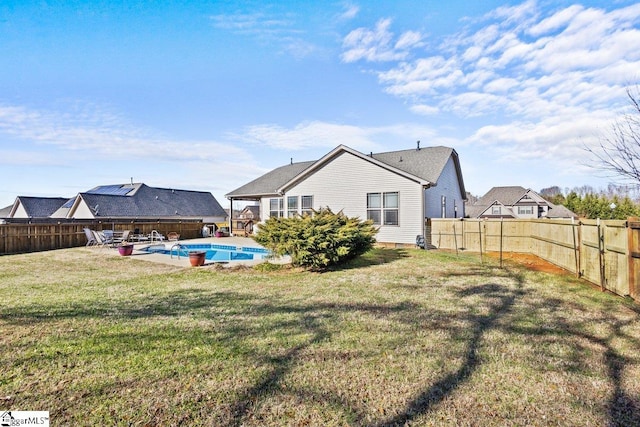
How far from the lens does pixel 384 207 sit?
1549 centimetres

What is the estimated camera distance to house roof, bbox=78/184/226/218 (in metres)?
27.3

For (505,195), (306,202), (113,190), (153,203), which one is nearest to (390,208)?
(306,202)

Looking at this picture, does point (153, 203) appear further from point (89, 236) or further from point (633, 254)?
point (633, 254)

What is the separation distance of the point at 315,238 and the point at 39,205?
1487 inches

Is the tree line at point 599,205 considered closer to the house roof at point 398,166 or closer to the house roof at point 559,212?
the house roof at point 559,212

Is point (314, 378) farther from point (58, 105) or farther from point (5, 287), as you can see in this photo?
point (58, 105)

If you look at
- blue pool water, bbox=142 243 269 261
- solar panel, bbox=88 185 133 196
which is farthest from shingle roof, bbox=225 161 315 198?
solar panel, bbox=88 185 133 196

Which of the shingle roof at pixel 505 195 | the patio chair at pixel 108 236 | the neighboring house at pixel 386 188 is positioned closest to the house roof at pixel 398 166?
the neighboring house at pixel 386 188

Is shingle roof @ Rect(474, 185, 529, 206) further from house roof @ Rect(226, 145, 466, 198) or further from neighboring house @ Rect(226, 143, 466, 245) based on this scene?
neighboring house @ Rect(226, 143, 466, 245)

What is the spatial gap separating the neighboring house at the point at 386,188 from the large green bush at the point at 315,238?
455cm

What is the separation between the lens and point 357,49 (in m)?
13.0

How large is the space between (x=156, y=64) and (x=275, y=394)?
12669 mm

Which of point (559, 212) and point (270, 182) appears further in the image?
point (559, 212)

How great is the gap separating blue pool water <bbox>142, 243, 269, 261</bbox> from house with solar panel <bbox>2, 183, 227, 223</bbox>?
509 inches
